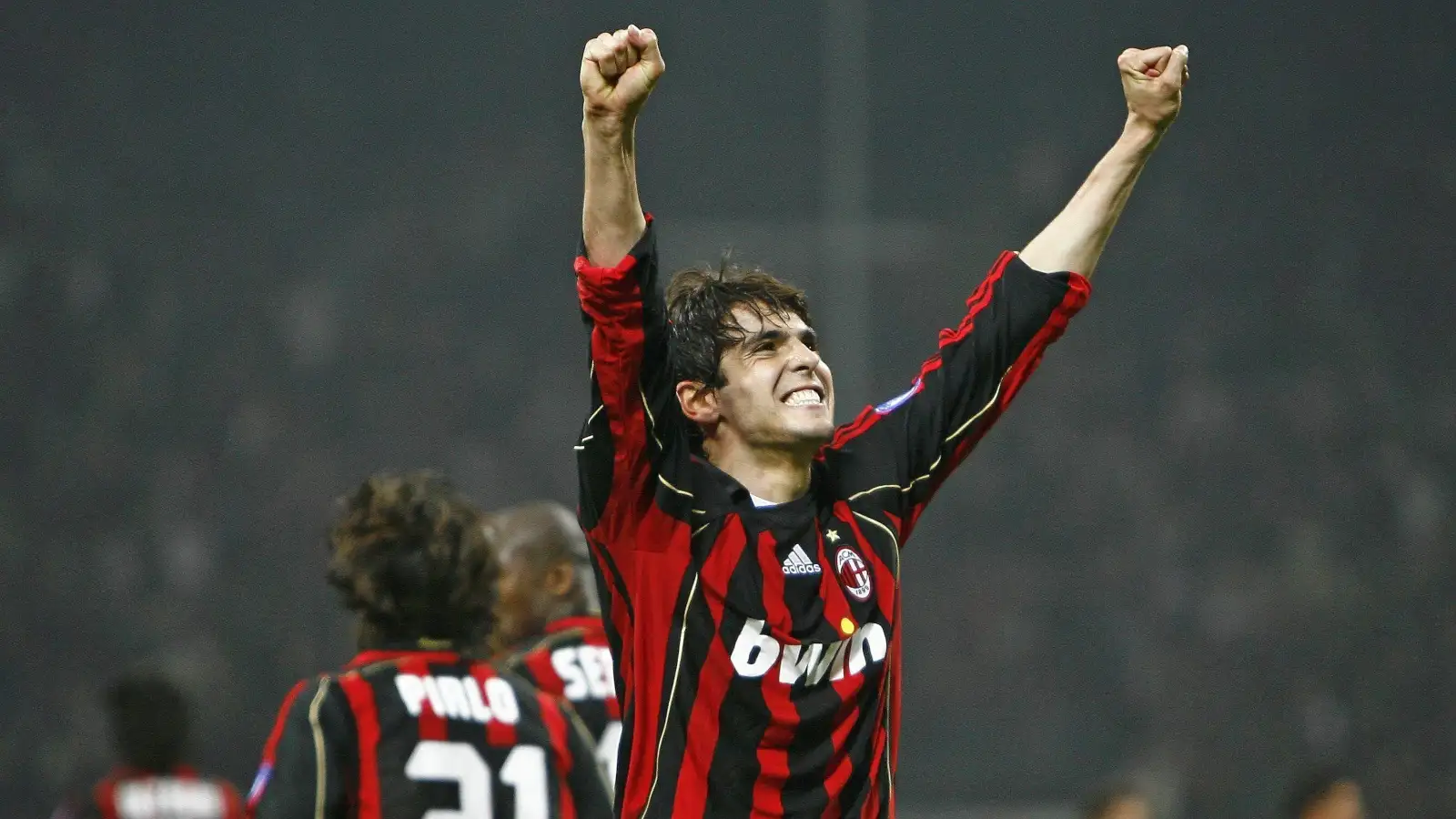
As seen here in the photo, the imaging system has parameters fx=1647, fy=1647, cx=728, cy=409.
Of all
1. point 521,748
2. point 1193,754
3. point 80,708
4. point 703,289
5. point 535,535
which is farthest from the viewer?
point 1193,754

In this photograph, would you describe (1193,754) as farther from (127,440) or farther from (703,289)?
(703,289)

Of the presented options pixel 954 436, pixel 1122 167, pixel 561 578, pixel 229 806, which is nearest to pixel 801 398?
pixel 954 436

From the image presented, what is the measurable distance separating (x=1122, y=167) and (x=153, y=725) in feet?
14.0

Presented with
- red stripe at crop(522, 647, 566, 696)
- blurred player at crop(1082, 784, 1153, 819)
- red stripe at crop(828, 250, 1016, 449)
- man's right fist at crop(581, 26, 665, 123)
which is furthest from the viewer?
blurred player at crop(1082, 784, 1153, 819)

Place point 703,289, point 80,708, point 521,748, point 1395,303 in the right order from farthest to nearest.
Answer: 1. point 1395,303
2. point 80,708
3. point 521,748
4. point 703,289

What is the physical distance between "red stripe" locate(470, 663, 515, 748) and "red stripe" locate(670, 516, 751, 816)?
0.80 metres

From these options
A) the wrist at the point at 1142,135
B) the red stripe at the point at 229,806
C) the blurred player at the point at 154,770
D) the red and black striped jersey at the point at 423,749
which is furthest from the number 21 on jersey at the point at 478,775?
the red stripe at the point at 229,806

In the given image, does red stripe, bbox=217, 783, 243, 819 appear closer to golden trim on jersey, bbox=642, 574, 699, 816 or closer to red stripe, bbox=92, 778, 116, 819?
red stripe, bbox=92, 778, 116, 819

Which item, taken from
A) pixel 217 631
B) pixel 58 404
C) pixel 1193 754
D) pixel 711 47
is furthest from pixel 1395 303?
pixel 58 404

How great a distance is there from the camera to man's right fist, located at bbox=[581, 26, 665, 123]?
79.0 inches

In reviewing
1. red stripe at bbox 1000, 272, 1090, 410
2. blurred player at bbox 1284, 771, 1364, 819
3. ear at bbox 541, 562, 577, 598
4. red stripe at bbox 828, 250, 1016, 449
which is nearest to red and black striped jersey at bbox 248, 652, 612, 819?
red stripe at bbox 828, 250, 1016, 449

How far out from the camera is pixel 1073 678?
752 centimetres

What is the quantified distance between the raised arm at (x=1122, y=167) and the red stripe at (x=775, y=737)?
0.75 m

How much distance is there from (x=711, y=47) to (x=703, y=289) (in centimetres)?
555
